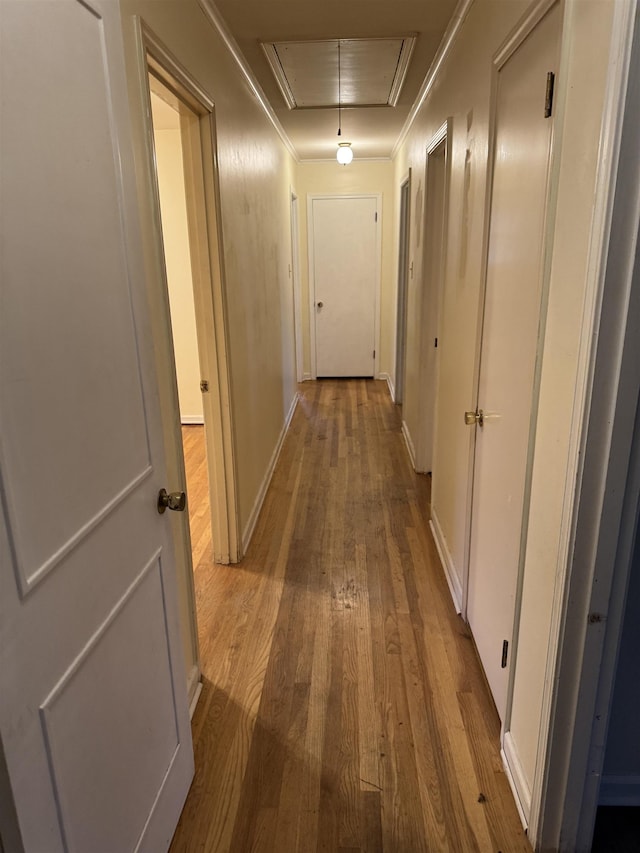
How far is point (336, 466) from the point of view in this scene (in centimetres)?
400

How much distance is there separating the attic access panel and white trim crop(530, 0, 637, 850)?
1.80 meters

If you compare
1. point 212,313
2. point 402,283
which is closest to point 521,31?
point 212,313

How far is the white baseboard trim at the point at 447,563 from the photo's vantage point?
2.36 metres

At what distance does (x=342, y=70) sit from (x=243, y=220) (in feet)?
3.23

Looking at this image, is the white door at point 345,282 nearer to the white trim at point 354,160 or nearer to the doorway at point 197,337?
the white trim at point 354,160

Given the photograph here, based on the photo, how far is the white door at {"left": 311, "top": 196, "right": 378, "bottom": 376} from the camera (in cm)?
606

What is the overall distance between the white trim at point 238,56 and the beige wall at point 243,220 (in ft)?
0.11

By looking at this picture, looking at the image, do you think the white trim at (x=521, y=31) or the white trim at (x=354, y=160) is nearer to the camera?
the white trim at (x=521, y=31)

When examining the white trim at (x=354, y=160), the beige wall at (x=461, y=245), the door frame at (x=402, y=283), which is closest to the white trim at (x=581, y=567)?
the beige wall at (x=461, y=245)

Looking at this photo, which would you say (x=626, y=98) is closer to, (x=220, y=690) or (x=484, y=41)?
(x=484, y=41)

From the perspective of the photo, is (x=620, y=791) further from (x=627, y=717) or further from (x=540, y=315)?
(x=540, y=315)

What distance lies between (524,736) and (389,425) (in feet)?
11.6

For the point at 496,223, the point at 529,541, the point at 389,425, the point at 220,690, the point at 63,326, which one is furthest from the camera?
the point at 389,425

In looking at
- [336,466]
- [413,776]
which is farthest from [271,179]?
[413,776]
